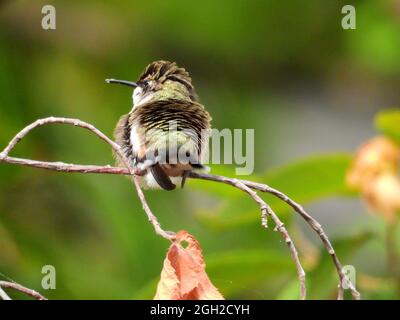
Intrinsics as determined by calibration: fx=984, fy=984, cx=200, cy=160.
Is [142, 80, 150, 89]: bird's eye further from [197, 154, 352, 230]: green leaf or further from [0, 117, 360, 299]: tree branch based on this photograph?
[197, 154, 352, 230]: green leaf

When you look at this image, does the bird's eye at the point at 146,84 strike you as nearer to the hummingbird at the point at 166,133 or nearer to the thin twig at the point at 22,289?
the hummingbird at the point at 166,133

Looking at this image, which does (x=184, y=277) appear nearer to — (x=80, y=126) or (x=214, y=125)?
(x=80, y=126)

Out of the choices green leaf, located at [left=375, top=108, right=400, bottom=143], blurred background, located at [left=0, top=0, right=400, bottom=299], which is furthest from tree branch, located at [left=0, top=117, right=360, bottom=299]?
green leaf, located at [left=375, top=108, right=400, bottom=143]

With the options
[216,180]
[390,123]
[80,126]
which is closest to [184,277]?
[216,180]

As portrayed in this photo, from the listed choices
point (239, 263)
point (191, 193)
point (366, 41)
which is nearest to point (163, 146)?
point (239, 263)

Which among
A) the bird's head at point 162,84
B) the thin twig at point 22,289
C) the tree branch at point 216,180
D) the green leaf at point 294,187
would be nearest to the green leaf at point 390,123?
the green leaf at point 294,187
